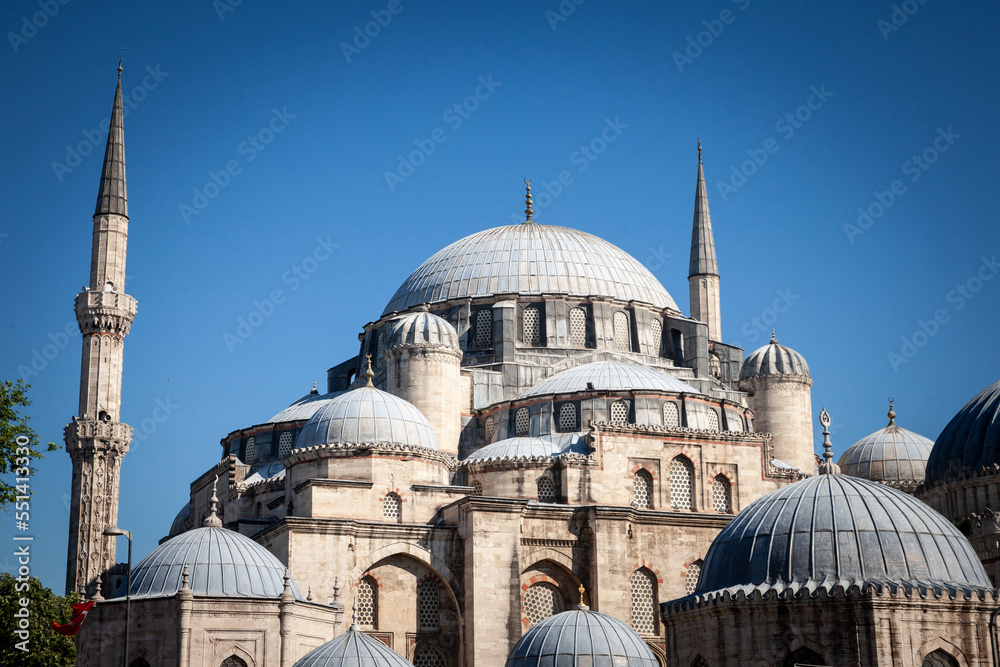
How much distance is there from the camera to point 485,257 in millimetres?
41531

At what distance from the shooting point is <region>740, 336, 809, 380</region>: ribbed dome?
39.1 m

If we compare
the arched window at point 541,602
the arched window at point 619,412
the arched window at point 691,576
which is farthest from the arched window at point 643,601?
the arched window at point 619,412

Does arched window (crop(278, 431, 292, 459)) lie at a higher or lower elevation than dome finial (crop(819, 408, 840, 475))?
higher

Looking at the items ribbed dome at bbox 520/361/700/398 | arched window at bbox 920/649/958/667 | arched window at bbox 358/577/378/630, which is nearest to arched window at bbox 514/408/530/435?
ribbed dome at bbox 520/361/700/398

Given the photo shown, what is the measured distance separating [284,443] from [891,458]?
16.3 meters

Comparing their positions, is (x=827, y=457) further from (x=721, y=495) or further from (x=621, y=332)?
(x=621, y=332)

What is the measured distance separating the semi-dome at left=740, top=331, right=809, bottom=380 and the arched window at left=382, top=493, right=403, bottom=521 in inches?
489

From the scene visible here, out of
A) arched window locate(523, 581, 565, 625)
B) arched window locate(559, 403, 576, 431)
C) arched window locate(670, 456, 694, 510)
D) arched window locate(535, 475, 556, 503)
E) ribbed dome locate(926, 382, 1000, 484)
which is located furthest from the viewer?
arched window locate(559, 403, 576, 431)

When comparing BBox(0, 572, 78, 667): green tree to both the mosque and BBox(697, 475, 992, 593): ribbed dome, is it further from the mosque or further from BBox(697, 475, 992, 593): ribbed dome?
BBox(697, 475, 992, 593): ribbed dome

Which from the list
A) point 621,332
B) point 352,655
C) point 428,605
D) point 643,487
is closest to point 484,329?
point 621,332

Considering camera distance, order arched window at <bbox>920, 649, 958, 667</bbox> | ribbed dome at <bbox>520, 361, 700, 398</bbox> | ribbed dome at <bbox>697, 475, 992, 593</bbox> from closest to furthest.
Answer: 1. arched window at <bbox>920, 649, 958, 667</bbox>
2. ribbed dome at <bbox>697, 475, 992, 593</bbox>
3. ribbed dome at <bbox>520, 361, 700, 398</bbox>

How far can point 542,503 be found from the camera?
31.8m

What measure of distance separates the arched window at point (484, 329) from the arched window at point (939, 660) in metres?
20.6

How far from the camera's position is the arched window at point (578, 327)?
39.3m
